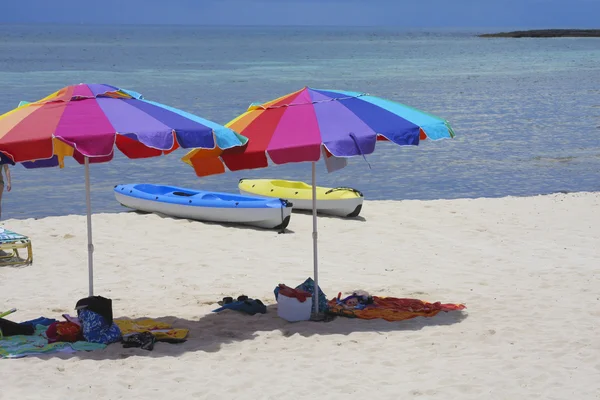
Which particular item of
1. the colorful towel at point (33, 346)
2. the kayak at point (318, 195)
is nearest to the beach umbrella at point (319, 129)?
the colorful towel at point (33, 346)

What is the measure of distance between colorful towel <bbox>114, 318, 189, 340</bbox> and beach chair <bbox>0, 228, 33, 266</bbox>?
324 centimetres

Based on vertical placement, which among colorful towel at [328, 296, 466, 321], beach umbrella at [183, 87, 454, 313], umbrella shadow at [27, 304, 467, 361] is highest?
beach umbrella at [183, 87, 454, 313]

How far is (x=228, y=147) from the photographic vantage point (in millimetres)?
8227

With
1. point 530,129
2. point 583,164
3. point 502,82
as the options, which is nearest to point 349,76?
point 502,82

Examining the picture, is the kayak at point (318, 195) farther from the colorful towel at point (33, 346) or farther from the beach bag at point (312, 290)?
the colorful towel at point (33, 346)

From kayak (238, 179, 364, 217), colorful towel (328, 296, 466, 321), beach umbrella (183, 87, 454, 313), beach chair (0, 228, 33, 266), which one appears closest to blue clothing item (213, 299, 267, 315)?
beach umbrella (183, 87, 454, 313)

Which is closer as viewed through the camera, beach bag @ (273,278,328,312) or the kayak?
beach bag @ (273,278,328,312)

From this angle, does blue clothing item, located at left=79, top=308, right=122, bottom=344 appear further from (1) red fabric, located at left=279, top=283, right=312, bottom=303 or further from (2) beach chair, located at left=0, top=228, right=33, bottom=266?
(2) beach chair, located at left=0, top=228, right=33, bottom=266

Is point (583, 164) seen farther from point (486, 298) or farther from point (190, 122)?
point (190, 122)

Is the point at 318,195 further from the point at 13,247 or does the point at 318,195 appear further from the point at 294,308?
the point at 294,308

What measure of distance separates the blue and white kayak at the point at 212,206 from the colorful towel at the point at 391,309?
15.5 ft

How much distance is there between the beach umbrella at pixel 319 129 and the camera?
324 inches

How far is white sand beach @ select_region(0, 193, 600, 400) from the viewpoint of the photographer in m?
7.30

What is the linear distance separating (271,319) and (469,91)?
4374 cm
